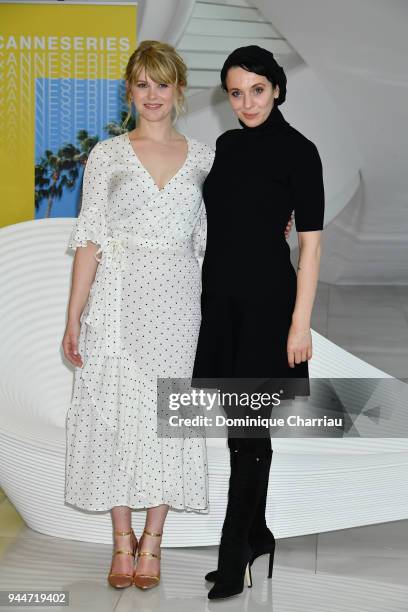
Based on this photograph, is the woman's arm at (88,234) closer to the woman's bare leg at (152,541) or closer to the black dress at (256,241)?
the black dress at (256,241)

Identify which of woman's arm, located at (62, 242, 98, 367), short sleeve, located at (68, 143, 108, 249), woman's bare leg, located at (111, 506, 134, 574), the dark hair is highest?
the dark hair

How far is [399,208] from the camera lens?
329 inches

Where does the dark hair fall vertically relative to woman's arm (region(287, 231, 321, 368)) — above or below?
above

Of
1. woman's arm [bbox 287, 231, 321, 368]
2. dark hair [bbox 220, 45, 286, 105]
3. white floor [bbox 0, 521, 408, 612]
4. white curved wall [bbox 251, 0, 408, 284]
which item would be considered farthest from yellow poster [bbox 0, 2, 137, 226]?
woman's arm [bbox 287, 231, 321, 368]

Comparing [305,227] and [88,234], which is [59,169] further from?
[305,227]

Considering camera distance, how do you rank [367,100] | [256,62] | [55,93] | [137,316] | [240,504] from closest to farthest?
[256,62], [240,504], [137,316], [55,93], [367,100]

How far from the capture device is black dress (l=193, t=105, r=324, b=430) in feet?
7.89

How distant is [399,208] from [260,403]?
20.1 feet

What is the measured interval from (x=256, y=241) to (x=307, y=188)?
18cm

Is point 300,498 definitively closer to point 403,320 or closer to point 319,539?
point 319,539

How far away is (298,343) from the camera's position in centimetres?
245

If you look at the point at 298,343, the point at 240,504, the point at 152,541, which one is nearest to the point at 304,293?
the point at 298,343

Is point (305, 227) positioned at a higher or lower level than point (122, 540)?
higher

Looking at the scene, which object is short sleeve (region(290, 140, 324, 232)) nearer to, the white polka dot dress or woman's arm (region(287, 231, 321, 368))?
woman's arm (region(287, 231, 321, 368))
